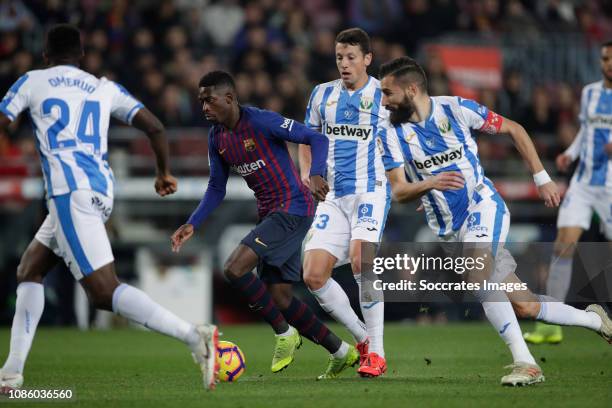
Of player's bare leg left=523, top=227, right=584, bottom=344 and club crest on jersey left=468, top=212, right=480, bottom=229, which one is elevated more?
club crest on jersey left=468, top=212, right=480, bottom=229

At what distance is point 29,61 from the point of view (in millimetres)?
16047

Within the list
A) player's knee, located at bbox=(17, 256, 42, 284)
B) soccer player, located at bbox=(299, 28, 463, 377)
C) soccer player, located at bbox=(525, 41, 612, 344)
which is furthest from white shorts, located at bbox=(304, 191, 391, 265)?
soccer player, located at bbox=(525, 41, 612, 344)

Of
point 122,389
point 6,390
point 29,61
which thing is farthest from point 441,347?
point 29,61

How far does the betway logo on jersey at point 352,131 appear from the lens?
8789 millimetres

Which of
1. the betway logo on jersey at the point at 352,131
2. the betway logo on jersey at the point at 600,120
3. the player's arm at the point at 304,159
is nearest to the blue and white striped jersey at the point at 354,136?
the betway logo on jersey at the point at 352,131

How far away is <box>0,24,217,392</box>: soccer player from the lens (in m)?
6.47

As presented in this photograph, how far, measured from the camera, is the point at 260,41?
17.4 meters

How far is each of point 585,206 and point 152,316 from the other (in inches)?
248

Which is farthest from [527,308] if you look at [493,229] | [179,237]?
[179,237]

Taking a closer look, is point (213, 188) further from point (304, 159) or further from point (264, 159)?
point (304, 159)

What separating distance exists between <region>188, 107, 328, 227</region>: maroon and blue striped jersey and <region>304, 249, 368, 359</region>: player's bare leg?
415 millimetres

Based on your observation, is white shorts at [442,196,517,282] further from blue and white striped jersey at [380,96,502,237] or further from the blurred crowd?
the blurred crowd

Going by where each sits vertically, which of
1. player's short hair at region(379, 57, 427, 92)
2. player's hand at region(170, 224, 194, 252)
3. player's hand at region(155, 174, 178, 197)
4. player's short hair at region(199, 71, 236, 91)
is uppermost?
player's short hair at region(379, 57, 427, 92)

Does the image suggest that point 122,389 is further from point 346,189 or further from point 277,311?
point 346,189
